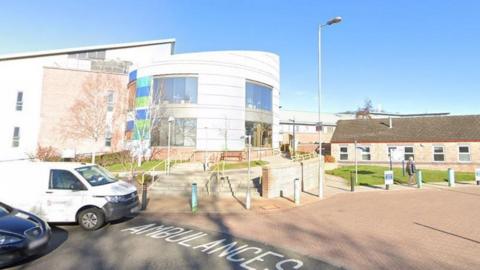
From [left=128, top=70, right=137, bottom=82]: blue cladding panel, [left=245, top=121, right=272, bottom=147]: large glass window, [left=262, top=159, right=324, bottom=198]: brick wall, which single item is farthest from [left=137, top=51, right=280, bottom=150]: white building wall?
[left=262, top=159, right=324, bottom=198]: brick wall

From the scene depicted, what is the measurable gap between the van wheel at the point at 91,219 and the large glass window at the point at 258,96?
21341 mm

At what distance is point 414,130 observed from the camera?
31.2 meters

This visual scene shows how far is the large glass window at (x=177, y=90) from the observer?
2670 centimetres

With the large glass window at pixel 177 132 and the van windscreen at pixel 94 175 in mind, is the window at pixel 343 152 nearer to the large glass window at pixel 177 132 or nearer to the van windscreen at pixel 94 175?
the large glass window at pixel 177 132

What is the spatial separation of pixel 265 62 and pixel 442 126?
797 inches

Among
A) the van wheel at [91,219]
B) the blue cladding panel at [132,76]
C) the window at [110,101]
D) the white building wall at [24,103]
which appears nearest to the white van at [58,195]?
the van wheel at [91,219]

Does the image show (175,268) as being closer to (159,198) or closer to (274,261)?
(274,261)

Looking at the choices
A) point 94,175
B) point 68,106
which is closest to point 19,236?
point 94,175

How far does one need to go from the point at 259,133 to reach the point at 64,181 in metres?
22.1

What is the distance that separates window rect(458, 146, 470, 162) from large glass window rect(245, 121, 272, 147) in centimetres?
1876

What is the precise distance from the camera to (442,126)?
30344 mm

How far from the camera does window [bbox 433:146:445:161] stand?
28656 millimetres

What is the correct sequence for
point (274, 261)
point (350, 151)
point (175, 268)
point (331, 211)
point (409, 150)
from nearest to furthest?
point (175, 268) < point (274, 261) < point (331, 211) < point (409, 150) < point (350, 151)

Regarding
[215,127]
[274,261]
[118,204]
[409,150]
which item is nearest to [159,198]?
[118,204]
